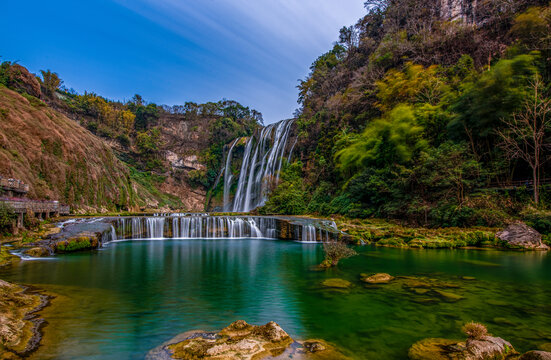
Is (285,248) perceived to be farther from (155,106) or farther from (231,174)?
(155,106)

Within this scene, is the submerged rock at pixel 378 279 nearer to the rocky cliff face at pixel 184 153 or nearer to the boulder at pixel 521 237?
the boulder at pixel 521 237

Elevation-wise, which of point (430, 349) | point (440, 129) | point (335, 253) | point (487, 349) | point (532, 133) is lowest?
point (430, 349)

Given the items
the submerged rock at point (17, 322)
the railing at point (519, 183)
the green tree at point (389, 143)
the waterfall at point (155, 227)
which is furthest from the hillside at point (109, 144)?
the railing at point (519, 183)

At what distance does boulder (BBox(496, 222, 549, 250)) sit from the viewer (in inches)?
477

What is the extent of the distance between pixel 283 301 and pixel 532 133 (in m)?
15.7

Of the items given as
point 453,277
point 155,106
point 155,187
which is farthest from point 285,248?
point 155,106

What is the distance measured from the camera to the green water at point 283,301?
Answer: 4211mm

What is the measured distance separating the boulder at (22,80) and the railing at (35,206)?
17727 millimetres

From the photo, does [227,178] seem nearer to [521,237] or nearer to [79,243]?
[79,243]

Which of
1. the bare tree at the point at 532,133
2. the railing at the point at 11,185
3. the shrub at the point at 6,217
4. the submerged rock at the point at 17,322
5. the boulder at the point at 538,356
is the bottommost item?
the submerged rock at the point at 17,322

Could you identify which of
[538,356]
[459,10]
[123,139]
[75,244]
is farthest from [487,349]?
[123,139]

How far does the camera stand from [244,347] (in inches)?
136

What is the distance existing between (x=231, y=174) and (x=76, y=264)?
110ft

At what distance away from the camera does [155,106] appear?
181 ft
